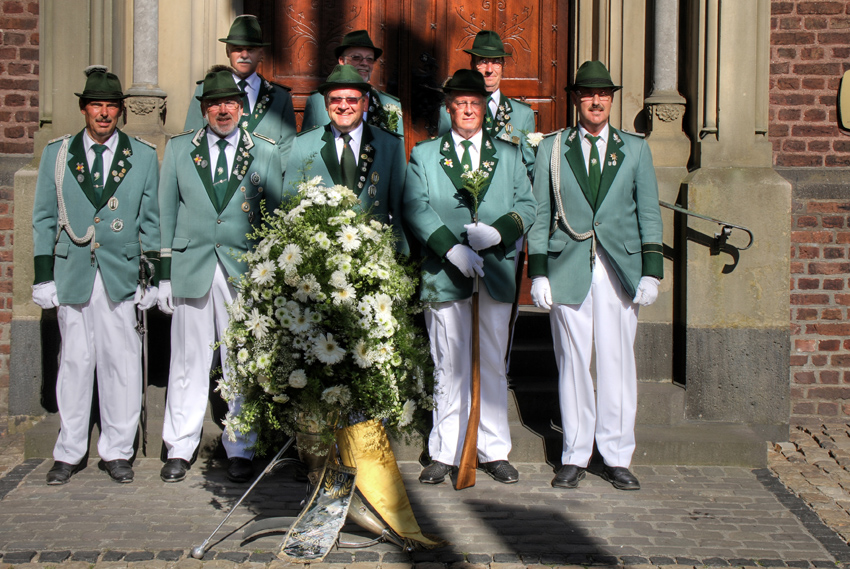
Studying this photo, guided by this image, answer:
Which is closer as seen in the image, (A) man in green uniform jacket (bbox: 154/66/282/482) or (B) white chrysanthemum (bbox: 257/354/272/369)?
(B) white chrysanthemum (bbox: 257/354/272/369)

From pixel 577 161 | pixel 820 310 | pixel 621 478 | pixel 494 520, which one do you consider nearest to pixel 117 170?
pixel 577 161

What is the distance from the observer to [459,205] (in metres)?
4.83

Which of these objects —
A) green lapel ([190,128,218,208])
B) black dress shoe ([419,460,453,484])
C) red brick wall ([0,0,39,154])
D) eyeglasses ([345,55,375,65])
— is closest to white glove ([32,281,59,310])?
green lapel ([190,128,218,208])

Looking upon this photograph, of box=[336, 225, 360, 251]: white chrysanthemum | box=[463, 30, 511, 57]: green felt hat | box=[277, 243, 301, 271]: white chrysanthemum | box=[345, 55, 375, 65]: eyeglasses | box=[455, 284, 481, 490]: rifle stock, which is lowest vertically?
box=[455, 284, 481, 490]: rifle stock

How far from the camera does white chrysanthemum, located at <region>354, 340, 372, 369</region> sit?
369cm

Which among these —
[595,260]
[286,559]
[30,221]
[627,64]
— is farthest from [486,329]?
[30,221]

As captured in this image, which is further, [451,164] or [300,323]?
[451,164]

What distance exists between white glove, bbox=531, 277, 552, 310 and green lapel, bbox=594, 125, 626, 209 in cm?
50

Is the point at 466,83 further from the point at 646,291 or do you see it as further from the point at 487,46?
the point at 646,291

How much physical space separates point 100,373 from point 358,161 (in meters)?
1.83

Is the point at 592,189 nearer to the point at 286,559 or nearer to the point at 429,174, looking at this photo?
the point at 429,174

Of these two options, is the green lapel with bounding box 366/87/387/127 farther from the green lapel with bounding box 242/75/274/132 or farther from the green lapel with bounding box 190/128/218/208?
the green lapel with bounding box 190/128/218/208

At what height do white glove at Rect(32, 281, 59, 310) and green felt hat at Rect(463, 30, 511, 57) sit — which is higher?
green felt hat at Rect(463, 30, 511, 57)

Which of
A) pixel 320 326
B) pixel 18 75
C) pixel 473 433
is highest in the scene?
pixel 18 75
